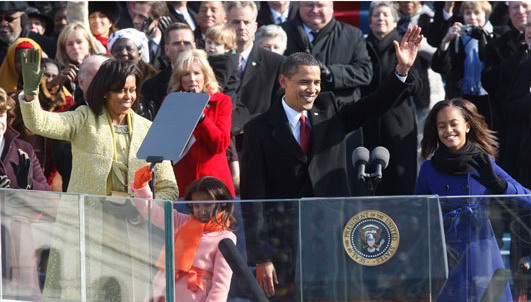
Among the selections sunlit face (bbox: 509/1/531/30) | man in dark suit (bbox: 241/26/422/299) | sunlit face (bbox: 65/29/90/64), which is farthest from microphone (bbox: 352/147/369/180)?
sunlit face (bbox: 509/1/531/30)

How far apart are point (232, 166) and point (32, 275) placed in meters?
Result: 2.84

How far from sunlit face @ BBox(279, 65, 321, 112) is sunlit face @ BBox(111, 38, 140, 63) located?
2492 mm

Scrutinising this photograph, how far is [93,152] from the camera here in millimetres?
7164

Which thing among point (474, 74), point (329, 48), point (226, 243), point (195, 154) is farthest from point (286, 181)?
point (474, 74)

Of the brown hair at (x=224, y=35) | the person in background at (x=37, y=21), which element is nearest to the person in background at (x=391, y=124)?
the brown hair at (x=224, y=35)

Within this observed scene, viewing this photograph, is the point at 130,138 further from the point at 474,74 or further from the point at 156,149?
the point at 474,74

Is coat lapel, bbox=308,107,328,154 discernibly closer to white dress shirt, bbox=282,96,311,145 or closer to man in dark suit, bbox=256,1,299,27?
white dress shirt, bbox=282,96,311,145

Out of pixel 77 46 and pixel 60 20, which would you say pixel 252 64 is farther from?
pixel 60 20

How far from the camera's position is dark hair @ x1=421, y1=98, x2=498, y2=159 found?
25.2ft

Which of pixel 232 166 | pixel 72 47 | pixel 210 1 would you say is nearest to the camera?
pixel 232 166

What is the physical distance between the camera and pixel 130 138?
7234 mm

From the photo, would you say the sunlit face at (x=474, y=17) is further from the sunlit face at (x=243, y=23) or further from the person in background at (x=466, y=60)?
the sunlit face at (x=243, y=23)

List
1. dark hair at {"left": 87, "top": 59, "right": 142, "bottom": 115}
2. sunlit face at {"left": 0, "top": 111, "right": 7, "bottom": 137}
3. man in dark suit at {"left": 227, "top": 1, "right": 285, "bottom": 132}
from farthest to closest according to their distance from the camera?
man in dark suit at {"left": 227, "top": 1, "right": 285, "bottom": 132} → sunlit face at {"left": 0, "top": 111, "right": 7, "bottom": 137} → dark hair at {"left": 87, "top": 59, "right": 142, "bottom": 115}

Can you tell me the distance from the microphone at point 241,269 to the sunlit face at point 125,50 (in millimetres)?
3881
